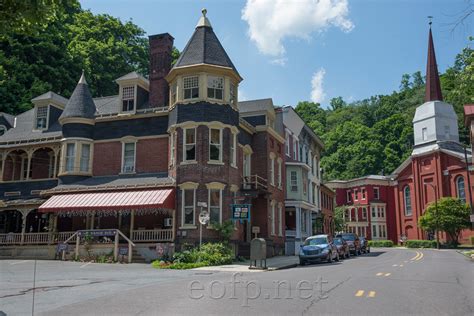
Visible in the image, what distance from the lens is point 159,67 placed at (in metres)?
33.7

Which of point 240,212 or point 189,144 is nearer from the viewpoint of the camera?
point 240,212

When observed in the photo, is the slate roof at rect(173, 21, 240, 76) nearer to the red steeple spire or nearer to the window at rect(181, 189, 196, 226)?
the window at rect(181, 189, 196, 226)

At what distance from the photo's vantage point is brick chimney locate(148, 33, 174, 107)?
32.9m

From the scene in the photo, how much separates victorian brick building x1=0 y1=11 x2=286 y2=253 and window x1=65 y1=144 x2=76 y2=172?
68 millimetres

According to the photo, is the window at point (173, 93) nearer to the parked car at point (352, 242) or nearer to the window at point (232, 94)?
the window at point (232, 94)

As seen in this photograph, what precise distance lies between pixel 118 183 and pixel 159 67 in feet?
29.1

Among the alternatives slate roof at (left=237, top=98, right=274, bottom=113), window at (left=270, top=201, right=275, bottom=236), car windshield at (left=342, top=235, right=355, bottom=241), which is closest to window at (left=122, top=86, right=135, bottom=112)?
slate roof at (left=237, top=98, right=274, bottom=113)

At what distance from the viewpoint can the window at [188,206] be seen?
1093 inches

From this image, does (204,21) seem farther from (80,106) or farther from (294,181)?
(294,181)

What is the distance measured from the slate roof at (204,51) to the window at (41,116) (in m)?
12.0

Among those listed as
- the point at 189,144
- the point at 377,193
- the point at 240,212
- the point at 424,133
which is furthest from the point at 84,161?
the point at 377,193

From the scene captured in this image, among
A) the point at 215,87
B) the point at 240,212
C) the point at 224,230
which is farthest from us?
the point at 215,87

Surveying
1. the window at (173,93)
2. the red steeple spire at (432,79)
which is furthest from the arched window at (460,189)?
the window at (173,93)

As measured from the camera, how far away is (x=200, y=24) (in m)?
31.3
